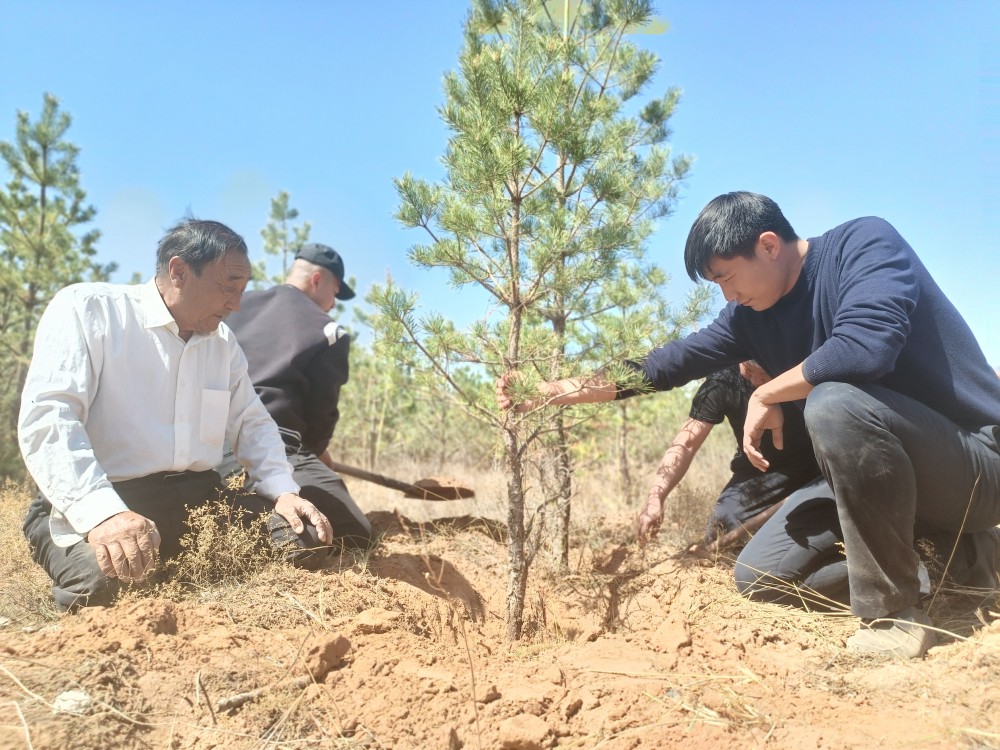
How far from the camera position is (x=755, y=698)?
5.85 feet

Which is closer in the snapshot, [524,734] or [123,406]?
[524,734]

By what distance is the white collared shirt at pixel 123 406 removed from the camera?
6.72ft

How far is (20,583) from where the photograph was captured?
2334 mm

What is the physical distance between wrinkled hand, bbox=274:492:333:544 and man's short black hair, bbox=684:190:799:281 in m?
1.62

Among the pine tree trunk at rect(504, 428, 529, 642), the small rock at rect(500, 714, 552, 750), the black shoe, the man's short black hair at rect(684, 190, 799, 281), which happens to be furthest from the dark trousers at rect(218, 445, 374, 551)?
the man's short black hair at rect(684, 190, 799, 281)

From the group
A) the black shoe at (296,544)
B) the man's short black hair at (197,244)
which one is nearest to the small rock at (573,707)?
the black shoe at (296,544)

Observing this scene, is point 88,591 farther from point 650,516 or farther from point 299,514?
point 650,516

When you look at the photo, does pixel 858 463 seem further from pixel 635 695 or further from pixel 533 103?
pixel 533 103

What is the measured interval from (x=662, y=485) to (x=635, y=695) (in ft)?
Answer: 4.02

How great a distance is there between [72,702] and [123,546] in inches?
17.7

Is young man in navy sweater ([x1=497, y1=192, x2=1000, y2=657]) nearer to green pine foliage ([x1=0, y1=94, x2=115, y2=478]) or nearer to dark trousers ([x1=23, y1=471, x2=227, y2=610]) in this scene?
dark trousers ([x1=23, y1=471, x2=227, y2=610])

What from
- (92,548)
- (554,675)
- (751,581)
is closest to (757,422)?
(751,581)

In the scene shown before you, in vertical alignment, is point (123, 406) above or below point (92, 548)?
above

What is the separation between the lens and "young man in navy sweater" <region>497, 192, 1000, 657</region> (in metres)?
1.97
